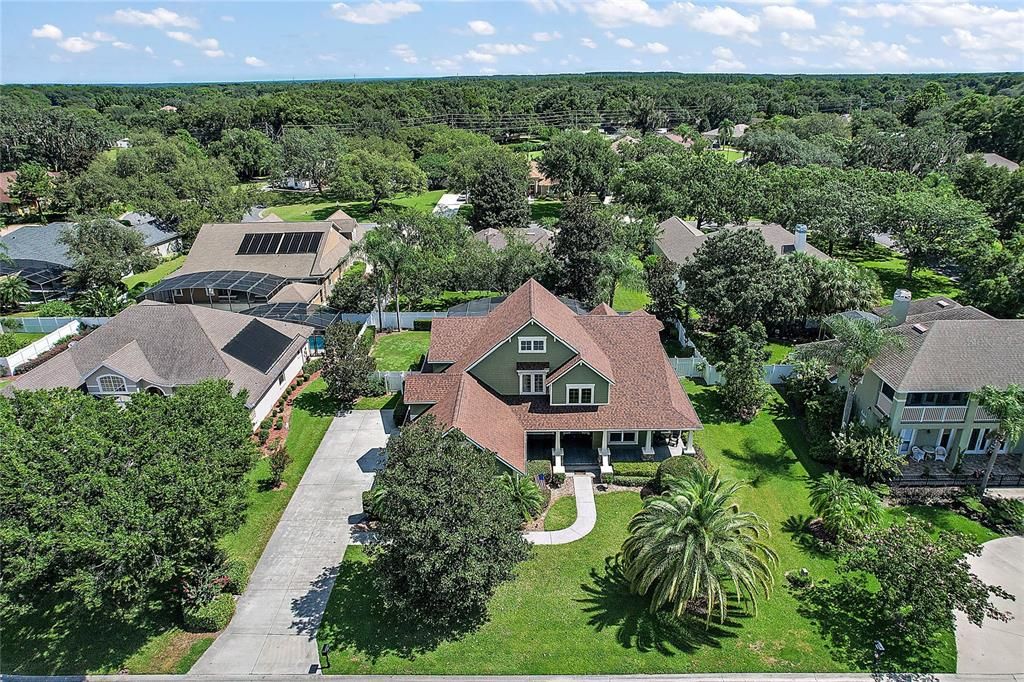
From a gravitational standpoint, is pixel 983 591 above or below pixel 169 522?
below

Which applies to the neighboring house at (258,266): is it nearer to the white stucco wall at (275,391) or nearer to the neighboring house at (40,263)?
the neighboring house at (40,263)

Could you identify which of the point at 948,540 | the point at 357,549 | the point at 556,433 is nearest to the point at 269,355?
the point at 357,549

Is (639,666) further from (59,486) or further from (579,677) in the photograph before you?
(59,486)

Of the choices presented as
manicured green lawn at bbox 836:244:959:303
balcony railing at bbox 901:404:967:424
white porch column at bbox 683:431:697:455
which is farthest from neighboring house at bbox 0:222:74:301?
manicured green lawn at bbox 836:244:959:303

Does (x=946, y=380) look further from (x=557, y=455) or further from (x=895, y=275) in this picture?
(x=895, y=275)

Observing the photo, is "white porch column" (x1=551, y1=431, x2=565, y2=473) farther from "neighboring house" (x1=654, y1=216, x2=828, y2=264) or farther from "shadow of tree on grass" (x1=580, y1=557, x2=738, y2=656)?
"neighboring house" (x1=654, y1=216, x2=828, y2=264)

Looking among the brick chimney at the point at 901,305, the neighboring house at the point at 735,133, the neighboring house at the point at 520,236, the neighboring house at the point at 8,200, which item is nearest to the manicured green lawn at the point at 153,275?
the neighboring house at the point at 520,236
